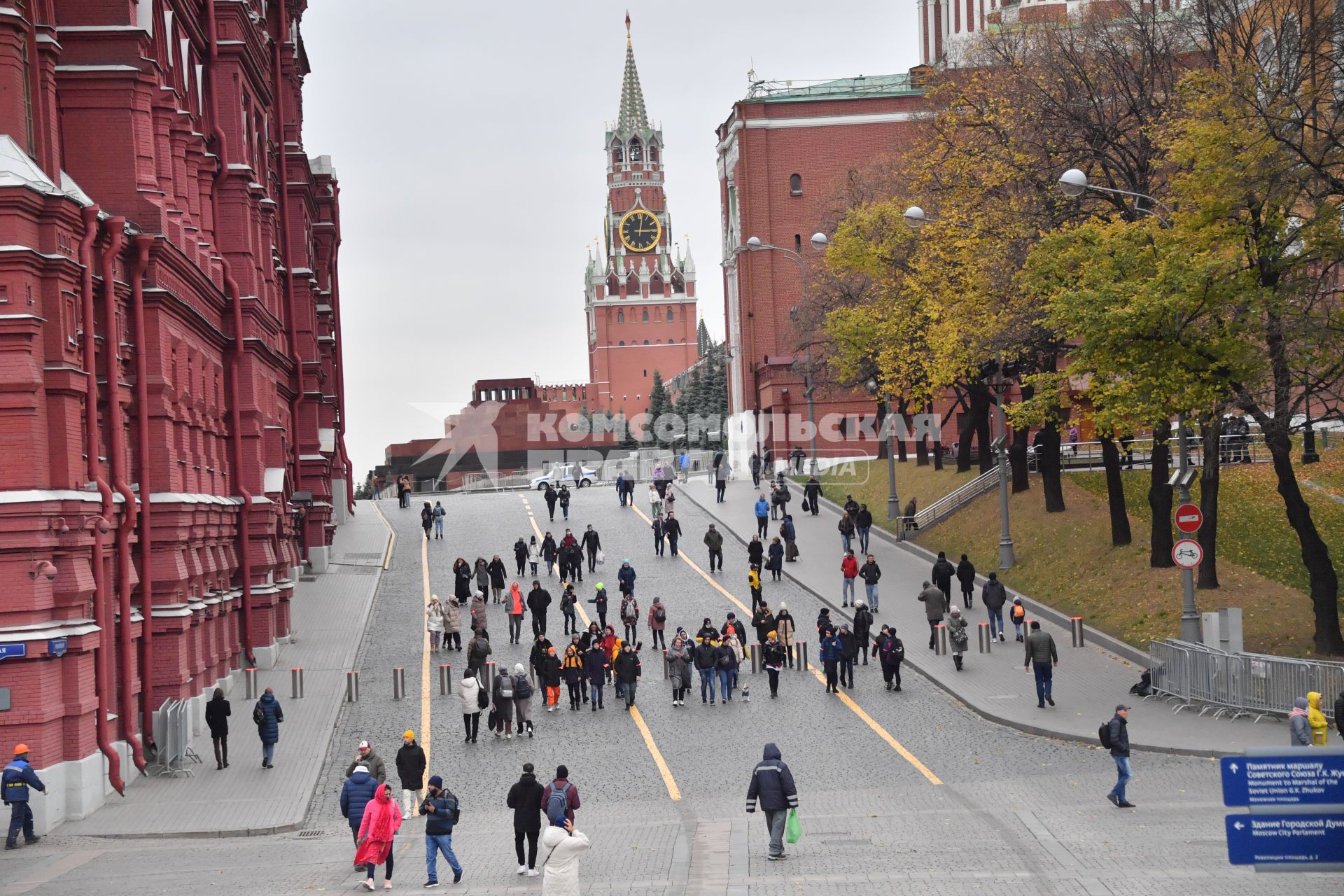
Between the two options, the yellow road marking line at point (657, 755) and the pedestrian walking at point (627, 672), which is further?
the pedestrian walking at point (627, 672)

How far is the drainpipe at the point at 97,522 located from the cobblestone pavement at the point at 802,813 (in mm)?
2138

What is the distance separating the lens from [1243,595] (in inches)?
1137

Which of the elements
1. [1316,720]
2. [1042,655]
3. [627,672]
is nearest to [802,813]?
[1316,720]

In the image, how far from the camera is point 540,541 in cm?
4878

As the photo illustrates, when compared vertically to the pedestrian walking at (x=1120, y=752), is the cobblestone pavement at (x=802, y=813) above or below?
below

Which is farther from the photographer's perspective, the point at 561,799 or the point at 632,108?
the point at 632,108

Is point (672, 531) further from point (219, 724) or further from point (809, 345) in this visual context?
point (219, 724)

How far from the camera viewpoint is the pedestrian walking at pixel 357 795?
56.5 ft

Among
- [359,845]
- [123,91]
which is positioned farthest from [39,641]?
[123,91]

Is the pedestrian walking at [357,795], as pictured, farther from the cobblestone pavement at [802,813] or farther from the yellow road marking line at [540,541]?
the yellow road marking line at [540,541]

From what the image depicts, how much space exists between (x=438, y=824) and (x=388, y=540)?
36316mm

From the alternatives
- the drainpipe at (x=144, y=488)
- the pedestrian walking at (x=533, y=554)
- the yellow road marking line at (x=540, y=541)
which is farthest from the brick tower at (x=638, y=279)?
the drainpipe at (x=144, y=488)

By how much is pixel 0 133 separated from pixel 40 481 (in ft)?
14.4

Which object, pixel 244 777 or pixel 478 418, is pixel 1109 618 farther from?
pixel 478 418
